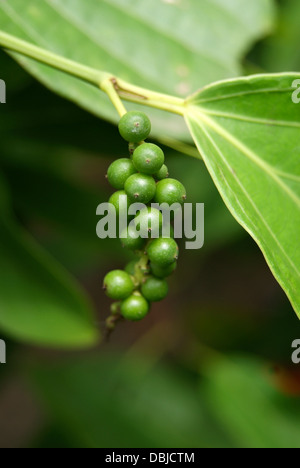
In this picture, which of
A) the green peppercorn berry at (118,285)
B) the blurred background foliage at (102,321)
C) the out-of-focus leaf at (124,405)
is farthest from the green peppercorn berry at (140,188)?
the out-of-focus leaf at (124,405)

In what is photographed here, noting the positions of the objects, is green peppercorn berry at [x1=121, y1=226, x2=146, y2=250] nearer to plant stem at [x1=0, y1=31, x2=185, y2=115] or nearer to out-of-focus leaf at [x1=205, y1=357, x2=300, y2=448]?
plant stem at [x1=0, y1=31, x2=185, y2=115]

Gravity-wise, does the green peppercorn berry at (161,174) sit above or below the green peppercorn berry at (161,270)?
above

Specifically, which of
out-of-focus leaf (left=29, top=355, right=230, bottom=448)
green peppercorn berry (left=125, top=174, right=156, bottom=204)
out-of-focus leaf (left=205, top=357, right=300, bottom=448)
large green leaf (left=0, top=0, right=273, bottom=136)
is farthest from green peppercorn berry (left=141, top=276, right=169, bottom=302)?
out-of-focus leaf (left=29, top=355, right=230, bottom=448)

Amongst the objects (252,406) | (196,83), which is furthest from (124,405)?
(196,83)

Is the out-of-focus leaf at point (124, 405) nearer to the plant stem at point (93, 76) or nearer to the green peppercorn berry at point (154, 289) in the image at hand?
the green peppercorn berry at point (154, 289)

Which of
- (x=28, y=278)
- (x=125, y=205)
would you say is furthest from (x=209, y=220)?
(x=125, y=205)
